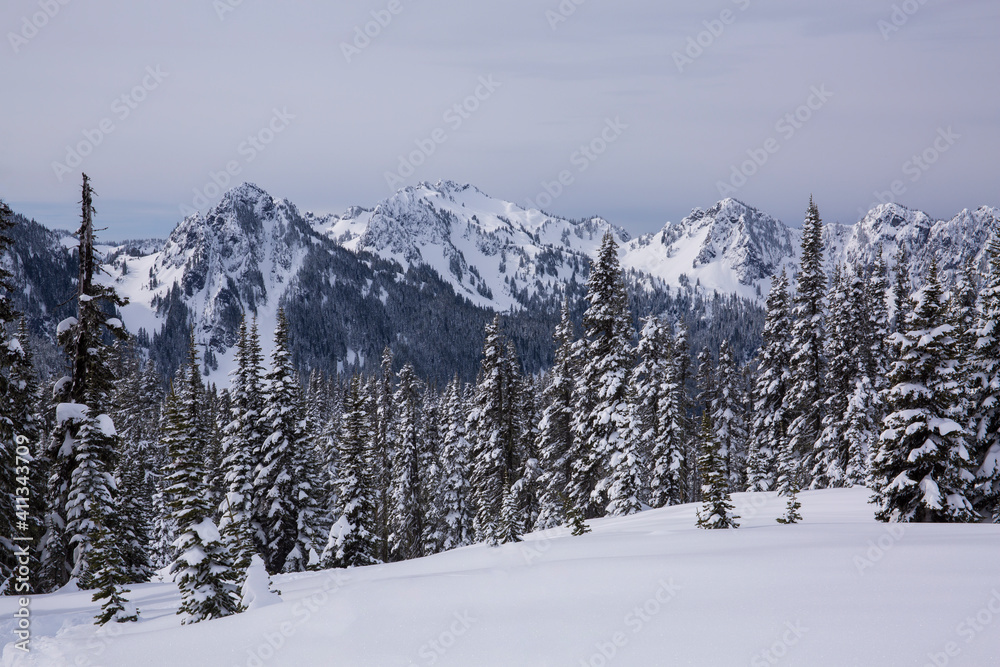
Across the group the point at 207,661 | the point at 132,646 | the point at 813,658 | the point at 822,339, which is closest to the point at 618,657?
the point at 813,658

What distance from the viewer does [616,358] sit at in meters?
25.9

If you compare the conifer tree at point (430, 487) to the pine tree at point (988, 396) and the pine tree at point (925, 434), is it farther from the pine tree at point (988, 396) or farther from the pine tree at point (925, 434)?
the pine tree at point (988, 396)

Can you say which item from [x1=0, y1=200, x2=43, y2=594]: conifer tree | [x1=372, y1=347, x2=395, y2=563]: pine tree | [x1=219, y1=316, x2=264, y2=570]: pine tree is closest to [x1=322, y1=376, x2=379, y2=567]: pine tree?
[x1=219, y1=316, x2=264, y2=570]: pine tree

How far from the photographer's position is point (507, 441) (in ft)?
105

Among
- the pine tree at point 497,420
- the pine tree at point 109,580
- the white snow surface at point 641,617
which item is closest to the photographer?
the white snow surface at point 641,617

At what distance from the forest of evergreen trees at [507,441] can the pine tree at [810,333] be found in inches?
4.8

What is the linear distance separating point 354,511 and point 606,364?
13263 millimetres

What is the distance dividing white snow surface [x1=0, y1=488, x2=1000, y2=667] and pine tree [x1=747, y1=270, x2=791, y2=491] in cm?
2688

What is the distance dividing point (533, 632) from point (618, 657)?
96 cm

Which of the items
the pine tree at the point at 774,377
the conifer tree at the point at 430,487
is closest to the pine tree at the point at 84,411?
the conifer tree at the point at 430,487

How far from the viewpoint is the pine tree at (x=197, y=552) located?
380 inches

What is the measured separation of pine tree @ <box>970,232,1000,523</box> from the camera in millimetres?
16766

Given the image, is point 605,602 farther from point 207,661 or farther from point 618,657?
point 207,661

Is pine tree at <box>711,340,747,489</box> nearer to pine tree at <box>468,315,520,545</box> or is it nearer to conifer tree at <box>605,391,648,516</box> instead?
pine tree at <box>468,315,520,545</box>
